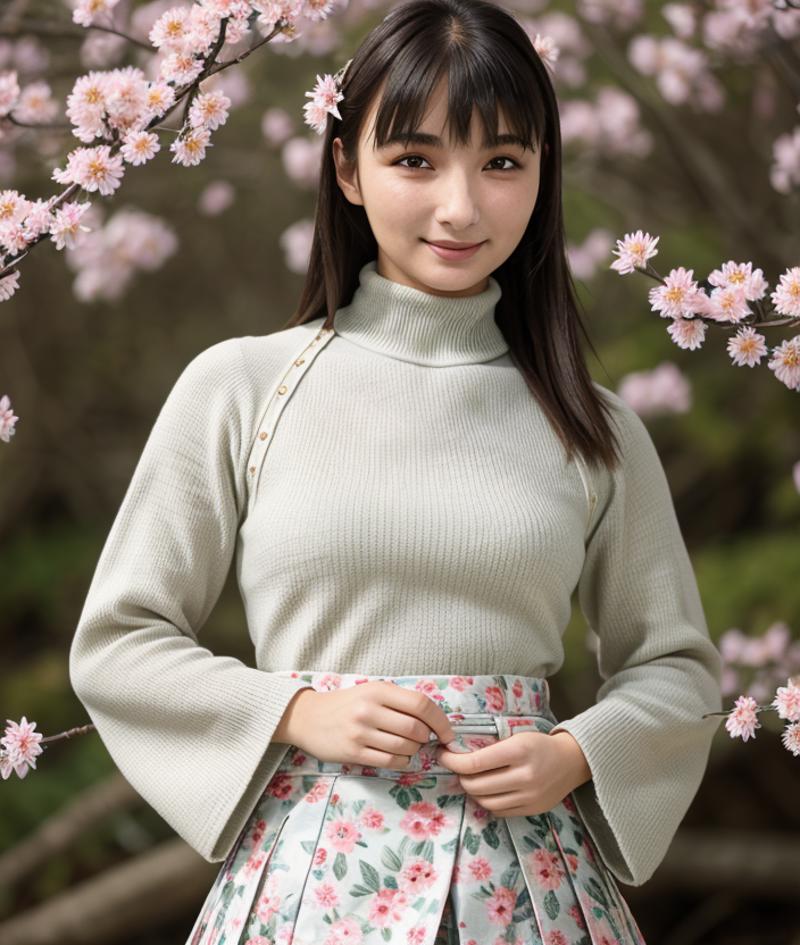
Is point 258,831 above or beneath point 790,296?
beneath

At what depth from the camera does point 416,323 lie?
1708 mm

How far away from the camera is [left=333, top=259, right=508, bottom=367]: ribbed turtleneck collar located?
1.71 meters

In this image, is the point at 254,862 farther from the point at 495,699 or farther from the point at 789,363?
the point at 789,363

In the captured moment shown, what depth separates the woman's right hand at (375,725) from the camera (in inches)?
56.3

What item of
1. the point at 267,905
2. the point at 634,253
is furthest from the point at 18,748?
the point at 634,253

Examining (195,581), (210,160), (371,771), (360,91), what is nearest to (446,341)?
(360,91)

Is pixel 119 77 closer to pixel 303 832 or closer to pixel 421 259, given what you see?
pixel 421 259

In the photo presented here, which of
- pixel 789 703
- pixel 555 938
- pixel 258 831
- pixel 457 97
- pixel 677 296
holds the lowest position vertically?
pixel 555 938

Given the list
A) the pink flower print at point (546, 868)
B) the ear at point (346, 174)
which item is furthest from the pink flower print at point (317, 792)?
the ear at point (346, 174)

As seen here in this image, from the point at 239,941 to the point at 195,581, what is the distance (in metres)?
0.38

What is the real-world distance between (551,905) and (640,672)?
316 millimetres

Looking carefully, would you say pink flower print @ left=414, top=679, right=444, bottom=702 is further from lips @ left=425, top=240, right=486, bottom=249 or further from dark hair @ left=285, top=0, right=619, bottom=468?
lips @ left=425, top=240, right=486, bottom=249

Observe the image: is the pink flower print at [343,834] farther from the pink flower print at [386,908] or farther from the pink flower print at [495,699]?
the pink flower print at [495,699]

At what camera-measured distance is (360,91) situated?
164cm
